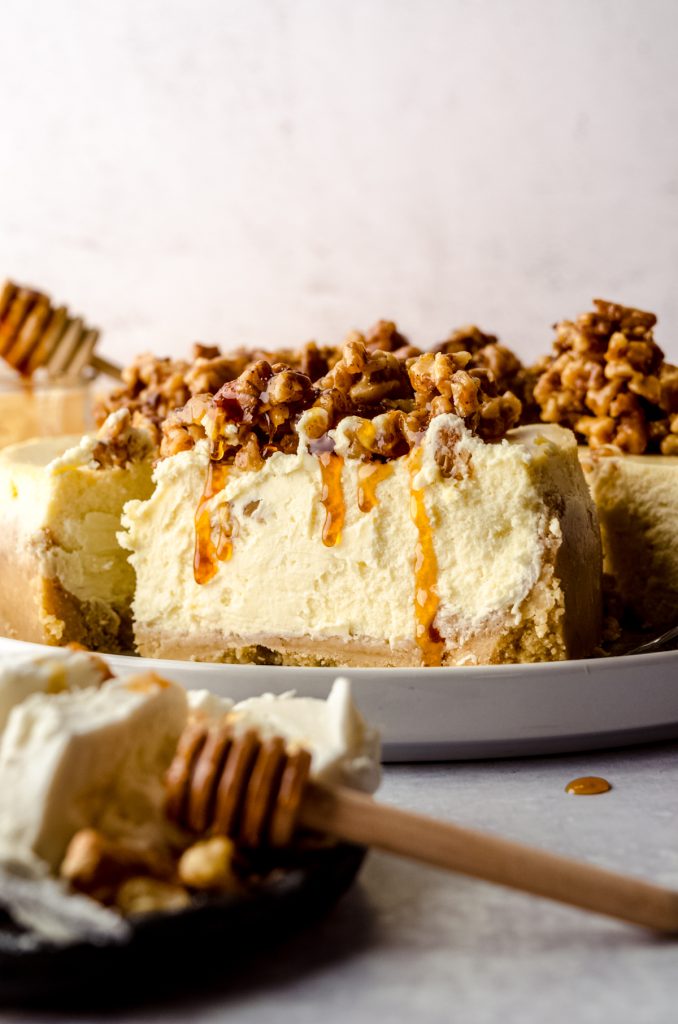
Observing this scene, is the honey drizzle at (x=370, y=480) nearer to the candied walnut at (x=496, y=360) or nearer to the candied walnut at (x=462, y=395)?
the candied walnut at (x=462, y=395)

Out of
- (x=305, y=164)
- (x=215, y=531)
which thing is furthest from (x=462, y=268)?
(x=215, y=531)

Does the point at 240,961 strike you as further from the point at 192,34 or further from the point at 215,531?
the point at 192,34

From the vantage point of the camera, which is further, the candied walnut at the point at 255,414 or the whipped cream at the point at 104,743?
the candied walnut at the point at 255,414

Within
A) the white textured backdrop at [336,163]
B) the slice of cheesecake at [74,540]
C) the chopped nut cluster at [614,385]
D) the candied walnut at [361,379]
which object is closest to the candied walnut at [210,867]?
the candied walnut at [361,379]

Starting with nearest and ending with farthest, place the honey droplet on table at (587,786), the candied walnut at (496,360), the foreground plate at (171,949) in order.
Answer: the foreground plate at (171,949), the honey droplet on table at (587,786), the candied walnut at (496,360)

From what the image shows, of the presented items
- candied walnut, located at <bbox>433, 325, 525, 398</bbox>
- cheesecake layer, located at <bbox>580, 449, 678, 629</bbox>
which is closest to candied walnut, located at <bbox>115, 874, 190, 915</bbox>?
cheesecake layer, located at <bbox>580, 449, 678, 629</bbox>
